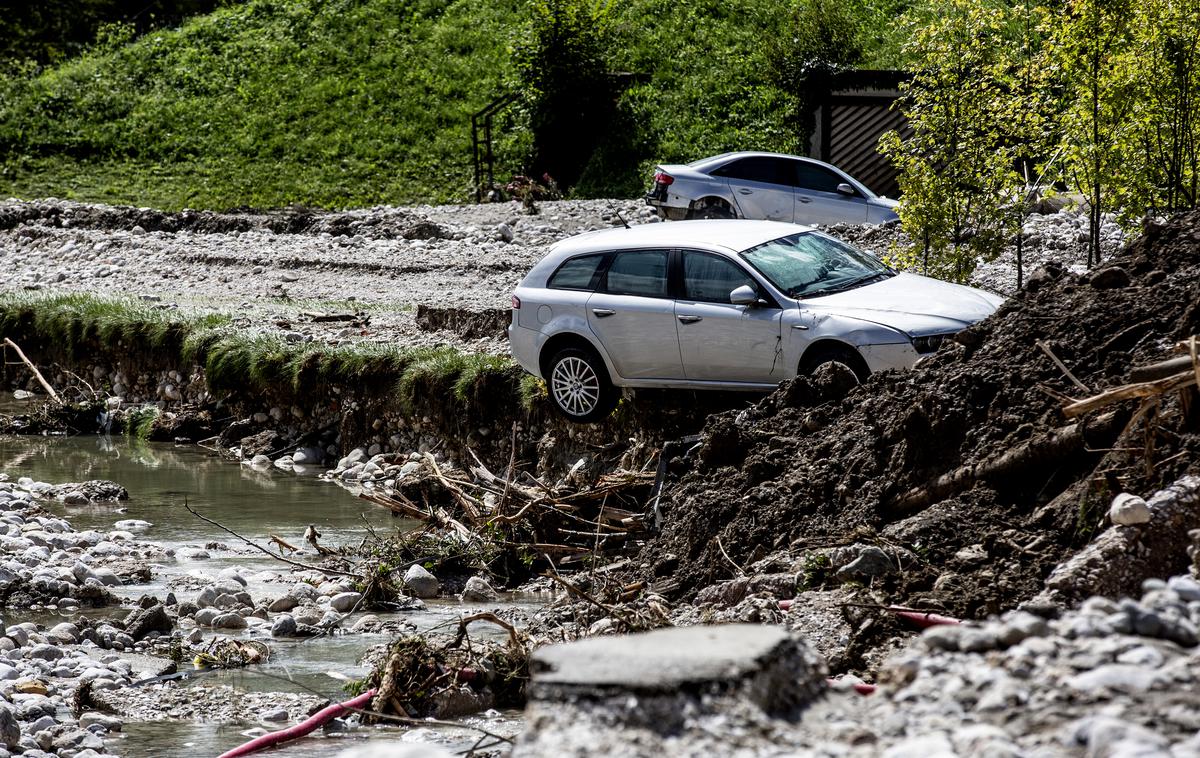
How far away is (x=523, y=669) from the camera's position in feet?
26.3

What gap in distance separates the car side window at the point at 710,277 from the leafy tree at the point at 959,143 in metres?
3.06

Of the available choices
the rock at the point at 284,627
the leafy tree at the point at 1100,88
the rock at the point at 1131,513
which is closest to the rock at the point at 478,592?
the rock at the point at 284,627

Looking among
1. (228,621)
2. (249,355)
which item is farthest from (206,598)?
(249,355)

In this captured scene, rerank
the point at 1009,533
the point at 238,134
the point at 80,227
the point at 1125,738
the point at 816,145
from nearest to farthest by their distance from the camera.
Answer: the point at 1125,738 < the point at 1009,533 < the point at 816,145 < the point at 80,227 < the point at 238,134

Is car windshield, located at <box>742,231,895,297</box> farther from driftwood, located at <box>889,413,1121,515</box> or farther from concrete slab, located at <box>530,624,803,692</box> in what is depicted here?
concrete slab, located at <box>530,624,803,692</box>

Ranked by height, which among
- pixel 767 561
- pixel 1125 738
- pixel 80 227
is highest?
pixel 80 227

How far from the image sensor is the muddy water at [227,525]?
762cm

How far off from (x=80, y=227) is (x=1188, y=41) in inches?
956

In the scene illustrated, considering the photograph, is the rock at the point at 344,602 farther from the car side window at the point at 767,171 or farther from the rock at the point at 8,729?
the car side window at the point at 767,171

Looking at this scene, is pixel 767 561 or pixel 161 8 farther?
pixel 161 8

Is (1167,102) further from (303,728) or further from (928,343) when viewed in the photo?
(303,728)

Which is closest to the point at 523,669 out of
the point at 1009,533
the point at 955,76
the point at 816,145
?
the point at 1009,533

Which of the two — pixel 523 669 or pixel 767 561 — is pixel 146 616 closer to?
pixel 523 669

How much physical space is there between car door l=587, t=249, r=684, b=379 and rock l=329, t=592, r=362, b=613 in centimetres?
337
